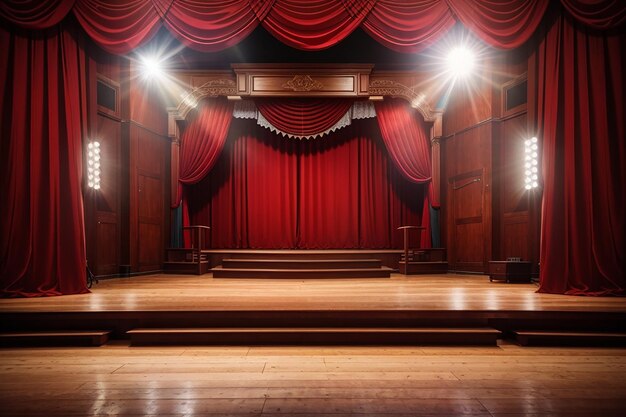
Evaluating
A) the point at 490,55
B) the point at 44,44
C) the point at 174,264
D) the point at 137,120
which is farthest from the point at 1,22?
the point at 490,55

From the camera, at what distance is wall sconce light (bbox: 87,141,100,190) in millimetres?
5329

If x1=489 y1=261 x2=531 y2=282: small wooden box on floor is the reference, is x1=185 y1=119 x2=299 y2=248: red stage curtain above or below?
above

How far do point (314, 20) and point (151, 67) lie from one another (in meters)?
3.90

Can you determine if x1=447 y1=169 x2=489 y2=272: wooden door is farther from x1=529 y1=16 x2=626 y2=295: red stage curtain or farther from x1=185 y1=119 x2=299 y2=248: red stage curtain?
x1=185 y1=119 x2=299 y2=248: red stage curtain

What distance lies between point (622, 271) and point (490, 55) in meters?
3.91

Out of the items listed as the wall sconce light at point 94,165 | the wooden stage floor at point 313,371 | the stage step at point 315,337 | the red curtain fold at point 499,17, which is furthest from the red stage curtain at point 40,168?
the red curtain fold at point 499,17

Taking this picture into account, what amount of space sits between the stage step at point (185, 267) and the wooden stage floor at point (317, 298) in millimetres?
1242

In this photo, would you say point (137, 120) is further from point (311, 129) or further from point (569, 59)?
point (569, 59)

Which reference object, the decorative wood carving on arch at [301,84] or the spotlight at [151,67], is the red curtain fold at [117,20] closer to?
the spotlight at [151,67]

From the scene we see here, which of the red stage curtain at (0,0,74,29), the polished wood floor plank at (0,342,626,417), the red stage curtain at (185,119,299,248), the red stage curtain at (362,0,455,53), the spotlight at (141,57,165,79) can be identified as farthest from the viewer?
the red stage curtain at (185,119,299,248)

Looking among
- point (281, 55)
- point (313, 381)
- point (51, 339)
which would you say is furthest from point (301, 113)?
point (313, 381)

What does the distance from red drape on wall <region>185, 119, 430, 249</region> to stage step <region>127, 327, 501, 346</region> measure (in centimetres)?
518

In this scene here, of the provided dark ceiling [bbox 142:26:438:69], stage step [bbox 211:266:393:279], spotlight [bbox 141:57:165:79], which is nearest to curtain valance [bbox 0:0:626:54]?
dark ceiling [bbox 142:26:438:69]

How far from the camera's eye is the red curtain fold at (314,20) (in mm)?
4512
